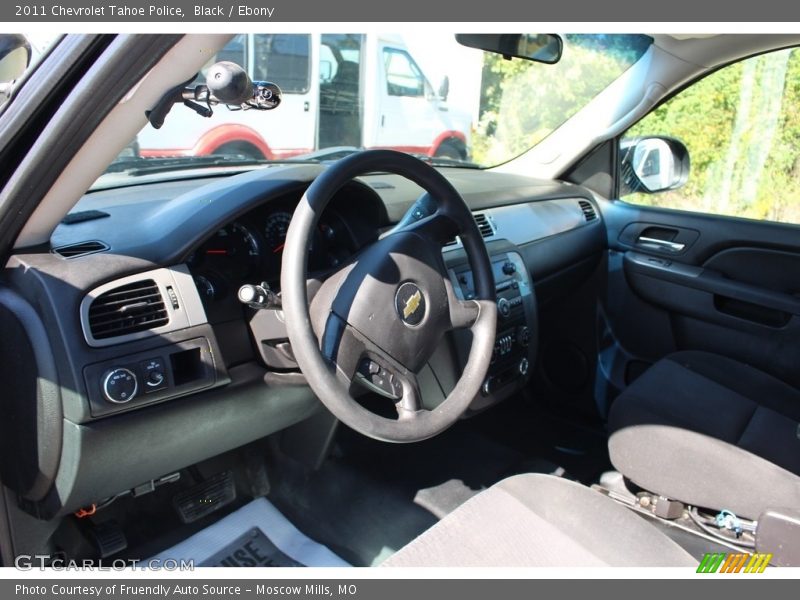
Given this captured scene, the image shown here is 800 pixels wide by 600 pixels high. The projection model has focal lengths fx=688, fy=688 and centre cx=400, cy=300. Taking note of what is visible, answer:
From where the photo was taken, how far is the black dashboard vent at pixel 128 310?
1.55 meters

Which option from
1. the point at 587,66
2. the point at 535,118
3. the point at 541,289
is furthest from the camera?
the point at 535,118

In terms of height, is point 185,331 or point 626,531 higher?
point 185,331

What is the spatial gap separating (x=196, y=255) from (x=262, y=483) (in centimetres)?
111

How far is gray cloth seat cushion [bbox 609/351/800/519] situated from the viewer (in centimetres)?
184

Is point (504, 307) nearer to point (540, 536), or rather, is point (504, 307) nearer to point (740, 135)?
point (540, 536)

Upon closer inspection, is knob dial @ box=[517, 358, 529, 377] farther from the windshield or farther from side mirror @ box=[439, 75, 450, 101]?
side mirror @ box=[439, 75, 450, 101]

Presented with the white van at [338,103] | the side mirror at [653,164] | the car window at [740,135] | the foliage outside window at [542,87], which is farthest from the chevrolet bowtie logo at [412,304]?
the white van at [338,103]

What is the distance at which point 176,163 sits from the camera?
7.58 ft

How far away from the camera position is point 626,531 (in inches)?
61.1

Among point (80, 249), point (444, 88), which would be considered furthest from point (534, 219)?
point (444, 88)

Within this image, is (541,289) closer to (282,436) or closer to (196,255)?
(282,436)

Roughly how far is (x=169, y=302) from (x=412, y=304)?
58 centimetres

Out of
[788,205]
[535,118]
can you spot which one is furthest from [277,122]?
[788,205]

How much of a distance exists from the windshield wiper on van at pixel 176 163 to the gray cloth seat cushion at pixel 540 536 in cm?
142
